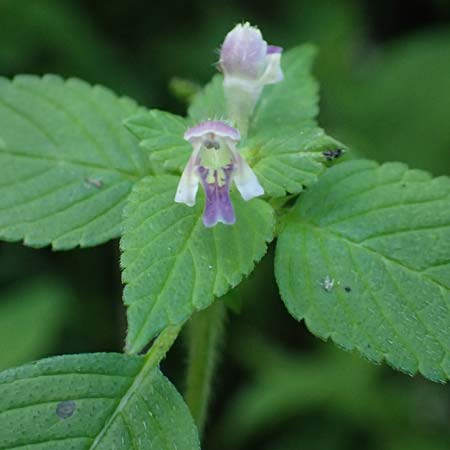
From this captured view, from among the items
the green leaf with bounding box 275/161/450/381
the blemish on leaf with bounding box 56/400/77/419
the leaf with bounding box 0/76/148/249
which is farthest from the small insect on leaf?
the blemish on leaf with bounding box 56/400/77/419

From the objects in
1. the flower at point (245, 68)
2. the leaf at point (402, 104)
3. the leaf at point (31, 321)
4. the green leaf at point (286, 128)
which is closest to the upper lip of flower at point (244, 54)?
the flower at point (245, 68)

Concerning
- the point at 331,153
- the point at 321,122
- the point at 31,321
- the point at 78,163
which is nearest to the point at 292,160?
the point at 331,153

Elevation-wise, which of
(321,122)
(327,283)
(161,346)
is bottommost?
(161,346)

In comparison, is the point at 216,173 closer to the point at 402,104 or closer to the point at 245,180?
the point at 245,180

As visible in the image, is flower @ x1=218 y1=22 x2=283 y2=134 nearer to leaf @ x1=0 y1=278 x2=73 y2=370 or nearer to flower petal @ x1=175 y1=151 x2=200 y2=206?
flower petal @ x1=175 y1=151 x2=200 y2=206

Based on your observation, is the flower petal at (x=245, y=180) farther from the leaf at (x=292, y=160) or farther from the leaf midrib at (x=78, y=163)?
the leaf midrib at (x=78, y=163)
